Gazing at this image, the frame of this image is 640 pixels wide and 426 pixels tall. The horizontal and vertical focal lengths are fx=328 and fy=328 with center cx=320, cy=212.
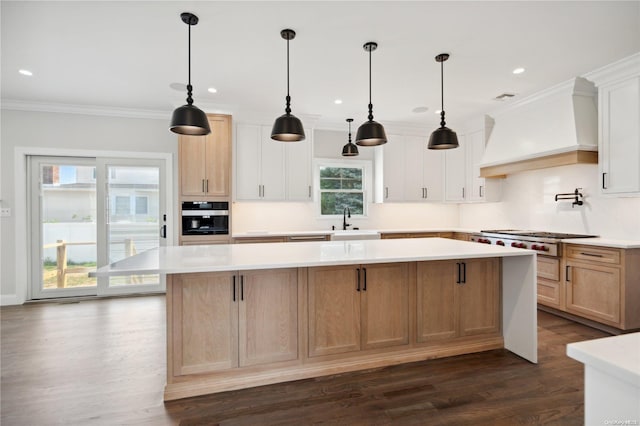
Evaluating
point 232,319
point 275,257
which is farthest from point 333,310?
point 232,319

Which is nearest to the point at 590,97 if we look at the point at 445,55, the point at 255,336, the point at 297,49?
the point at 445,55

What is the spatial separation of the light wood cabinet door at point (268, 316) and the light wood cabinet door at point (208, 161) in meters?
2.34

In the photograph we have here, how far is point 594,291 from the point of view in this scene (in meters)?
3.36

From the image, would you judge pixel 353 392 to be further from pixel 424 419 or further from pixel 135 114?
pixel 135 114

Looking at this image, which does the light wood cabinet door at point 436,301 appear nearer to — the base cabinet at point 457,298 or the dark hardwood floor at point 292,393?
the base cabinet at point 457,298

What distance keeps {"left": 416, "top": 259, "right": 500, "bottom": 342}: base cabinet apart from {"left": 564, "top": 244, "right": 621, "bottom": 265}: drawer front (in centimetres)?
131

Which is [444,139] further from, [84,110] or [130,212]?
[84,110]

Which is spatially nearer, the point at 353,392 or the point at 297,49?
the point at 353,392

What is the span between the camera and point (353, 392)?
2.21m

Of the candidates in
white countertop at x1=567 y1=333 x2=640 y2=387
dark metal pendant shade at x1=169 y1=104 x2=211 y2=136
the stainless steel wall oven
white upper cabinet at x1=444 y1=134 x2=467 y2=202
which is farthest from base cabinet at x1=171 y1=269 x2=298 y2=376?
white upper cabinet at x1=444 y1=134 x2=467 y2=202

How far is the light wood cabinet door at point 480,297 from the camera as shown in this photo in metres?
2.83

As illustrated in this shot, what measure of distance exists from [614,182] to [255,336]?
387 cm

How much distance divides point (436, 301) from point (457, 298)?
21cm

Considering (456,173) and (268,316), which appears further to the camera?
(456,173)
